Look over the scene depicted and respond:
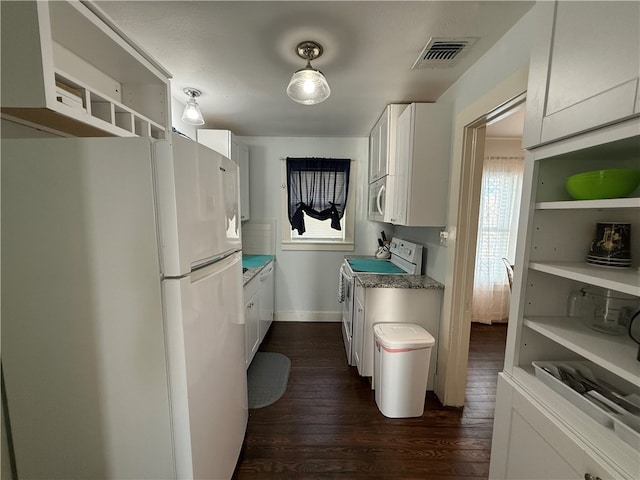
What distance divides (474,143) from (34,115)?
86.6 inches

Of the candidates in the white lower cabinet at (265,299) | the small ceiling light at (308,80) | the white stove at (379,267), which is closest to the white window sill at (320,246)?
the white lower cabinet at (265,299)

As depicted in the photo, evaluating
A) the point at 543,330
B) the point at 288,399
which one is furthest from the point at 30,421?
the point at 543,330

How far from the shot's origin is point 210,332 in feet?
3.49

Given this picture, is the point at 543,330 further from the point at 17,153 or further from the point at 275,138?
the point at 275,138

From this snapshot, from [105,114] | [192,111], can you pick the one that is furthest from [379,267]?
[105,114]

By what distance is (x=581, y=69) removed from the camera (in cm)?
74

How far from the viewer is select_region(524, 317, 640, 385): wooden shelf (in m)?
0.69

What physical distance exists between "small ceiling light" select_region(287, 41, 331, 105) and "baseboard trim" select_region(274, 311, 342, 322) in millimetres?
2720

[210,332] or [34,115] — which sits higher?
[34,115]

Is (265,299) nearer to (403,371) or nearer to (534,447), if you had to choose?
(403,371)

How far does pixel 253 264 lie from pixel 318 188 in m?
1.29

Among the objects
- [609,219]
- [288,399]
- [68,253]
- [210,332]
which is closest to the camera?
[68,253]

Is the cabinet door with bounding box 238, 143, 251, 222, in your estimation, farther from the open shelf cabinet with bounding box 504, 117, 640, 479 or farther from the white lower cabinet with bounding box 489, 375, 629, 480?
the white lower cabinet with bounding box 489, 375, 629, 480

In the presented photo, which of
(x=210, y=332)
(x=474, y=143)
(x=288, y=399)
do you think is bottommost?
(x=288, y=399)
